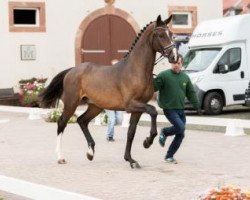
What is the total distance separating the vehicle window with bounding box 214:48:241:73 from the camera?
20141 millimetres

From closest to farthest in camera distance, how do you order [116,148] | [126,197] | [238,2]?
[126,197] → [116,148] → [238,2]

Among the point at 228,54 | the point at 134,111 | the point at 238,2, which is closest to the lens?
the point at 134,111

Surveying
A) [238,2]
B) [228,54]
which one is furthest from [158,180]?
[238,2]

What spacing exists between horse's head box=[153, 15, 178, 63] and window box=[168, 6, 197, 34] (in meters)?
18.8

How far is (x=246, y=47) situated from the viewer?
→ 20.4 meters

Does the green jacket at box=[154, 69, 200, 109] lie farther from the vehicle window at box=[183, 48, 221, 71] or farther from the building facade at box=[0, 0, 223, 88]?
the building facade at box=[0, 0, 223, 88]

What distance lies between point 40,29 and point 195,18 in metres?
7.17

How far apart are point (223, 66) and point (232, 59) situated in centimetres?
56

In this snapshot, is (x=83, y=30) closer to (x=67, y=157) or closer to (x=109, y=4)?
(x=109, y=4)

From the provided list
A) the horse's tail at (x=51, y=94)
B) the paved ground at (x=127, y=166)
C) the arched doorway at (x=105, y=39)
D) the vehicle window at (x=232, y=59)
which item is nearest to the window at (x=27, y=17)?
the arched doorway at (x=105, y=39)

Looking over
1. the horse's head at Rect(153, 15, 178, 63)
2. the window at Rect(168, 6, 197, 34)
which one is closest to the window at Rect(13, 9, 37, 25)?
the window at Rect(168, 6, 197, 34)

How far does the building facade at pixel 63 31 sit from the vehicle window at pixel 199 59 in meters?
6.69

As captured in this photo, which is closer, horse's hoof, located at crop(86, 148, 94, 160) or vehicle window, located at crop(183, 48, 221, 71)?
horse's hoof, located at crop(86, 148, 94, 160)

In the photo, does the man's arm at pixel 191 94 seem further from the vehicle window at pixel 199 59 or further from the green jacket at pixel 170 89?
the vehicle window at pixel 199 59
